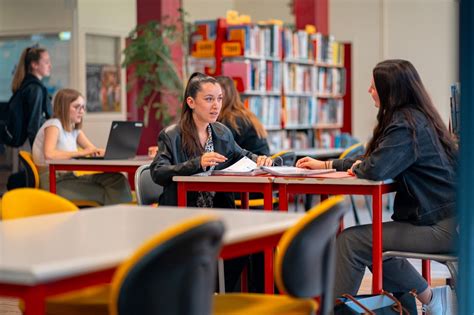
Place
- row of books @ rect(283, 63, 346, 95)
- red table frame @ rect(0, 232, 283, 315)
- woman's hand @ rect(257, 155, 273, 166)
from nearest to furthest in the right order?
red table frame @ rect(0, 232, 283, 315) → woman's hand @ rect(257, 155, 273, 166) → row of books @ rect(283, 63, 346, 95)

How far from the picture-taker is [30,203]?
2979mm

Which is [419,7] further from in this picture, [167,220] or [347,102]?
[167,220]

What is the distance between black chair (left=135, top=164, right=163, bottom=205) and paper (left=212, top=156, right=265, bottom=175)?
0.36m

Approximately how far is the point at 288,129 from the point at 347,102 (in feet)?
12.4

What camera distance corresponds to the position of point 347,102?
1413 cm

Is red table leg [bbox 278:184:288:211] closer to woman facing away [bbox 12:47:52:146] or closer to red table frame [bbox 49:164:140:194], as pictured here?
red table frame [bbox 49:164:140:194]

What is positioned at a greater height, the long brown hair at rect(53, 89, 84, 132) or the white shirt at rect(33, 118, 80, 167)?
the long brown hair at rect(53, 89, 84, 132)

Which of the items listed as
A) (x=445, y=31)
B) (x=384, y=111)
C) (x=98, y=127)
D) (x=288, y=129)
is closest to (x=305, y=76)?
(x=288, y=129)

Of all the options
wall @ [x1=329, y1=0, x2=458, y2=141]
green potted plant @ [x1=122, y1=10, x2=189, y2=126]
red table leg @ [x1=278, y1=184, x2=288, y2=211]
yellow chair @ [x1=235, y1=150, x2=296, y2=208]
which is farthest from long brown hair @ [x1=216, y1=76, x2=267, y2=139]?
wall @ [x1=329, y1=0, x2=458, y2=141]

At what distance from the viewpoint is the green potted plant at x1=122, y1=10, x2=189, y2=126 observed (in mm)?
8633

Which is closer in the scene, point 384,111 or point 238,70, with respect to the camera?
point 384,111

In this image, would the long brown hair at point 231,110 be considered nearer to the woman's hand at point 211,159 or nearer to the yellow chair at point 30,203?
the woman's hand at point 211,159

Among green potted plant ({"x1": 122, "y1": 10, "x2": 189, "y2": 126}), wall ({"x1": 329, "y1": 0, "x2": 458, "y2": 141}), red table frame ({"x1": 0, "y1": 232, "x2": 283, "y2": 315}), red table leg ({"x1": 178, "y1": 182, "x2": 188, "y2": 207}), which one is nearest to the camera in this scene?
red table frame ({"x1": 0, "y1": 232, "x2": 283, "y2": 315})

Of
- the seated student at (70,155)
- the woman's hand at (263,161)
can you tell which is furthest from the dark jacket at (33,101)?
the woman's hand at (263,161)
